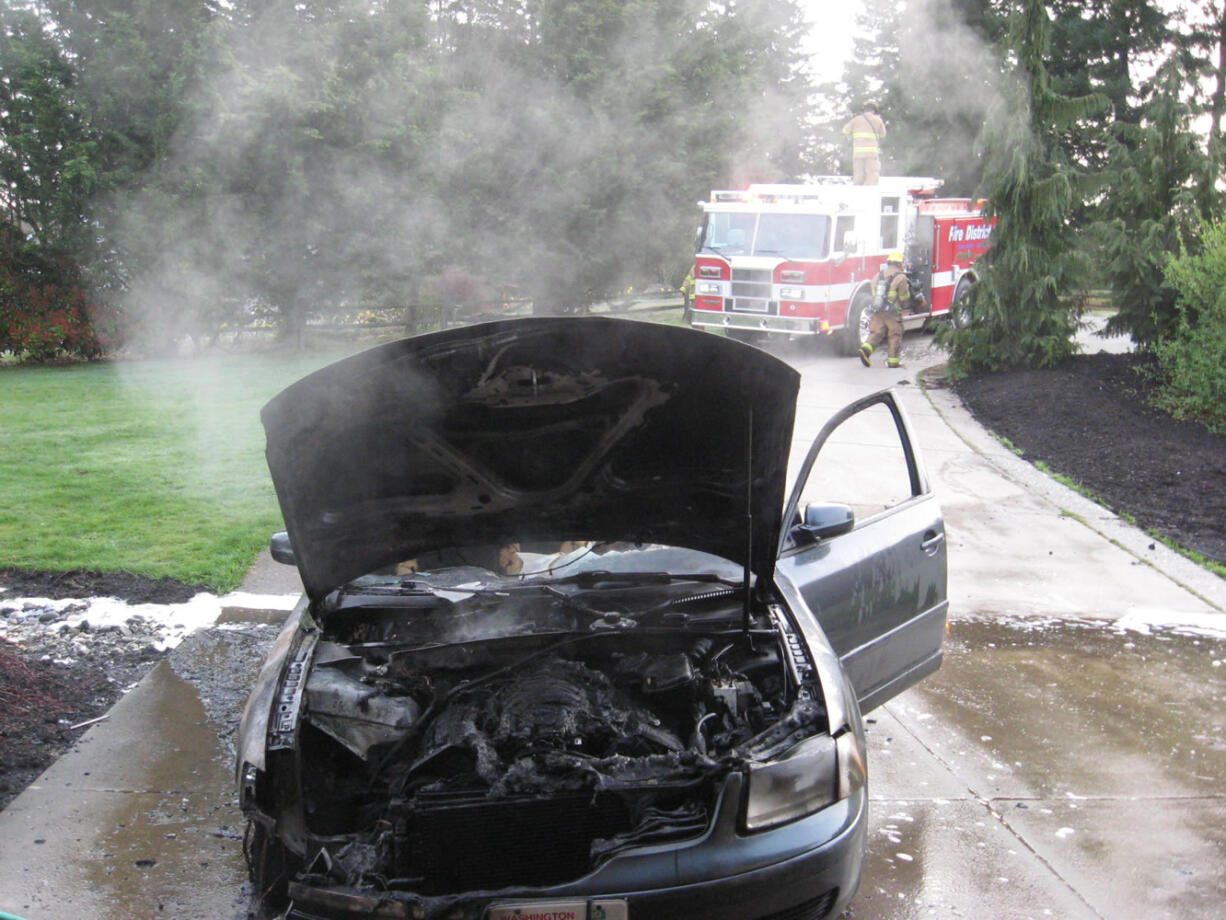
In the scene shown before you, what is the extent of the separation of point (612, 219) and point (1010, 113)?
5.40 metres

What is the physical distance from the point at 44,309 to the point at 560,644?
14.1 metres

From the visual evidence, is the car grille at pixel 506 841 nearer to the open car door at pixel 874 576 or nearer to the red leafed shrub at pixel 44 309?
the open car door at pixel 874 576

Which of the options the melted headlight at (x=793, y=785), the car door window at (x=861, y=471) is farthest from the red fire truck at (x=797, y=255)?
the melted headlight at (x=793, y=785)

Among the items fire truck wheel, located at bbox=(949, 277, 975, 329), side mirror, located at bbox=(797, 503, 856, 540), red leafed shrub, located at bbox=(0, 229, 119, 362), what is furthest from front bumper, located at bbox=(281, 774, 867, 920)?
red leafed shrub, located at bbox=(0, 229, 119, 362)

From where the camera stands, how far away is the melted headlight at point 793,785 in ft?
8.85

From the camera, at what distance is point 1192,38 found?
79.7 feet

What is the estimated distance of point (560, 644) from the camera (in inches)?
134

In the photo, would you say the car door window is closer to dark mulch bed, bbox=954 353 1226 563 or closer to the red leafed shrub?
dark mulch bed, bbox=954 353 1226 563

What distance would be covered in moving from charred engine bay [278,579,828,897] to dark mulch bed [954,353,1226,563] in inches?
196

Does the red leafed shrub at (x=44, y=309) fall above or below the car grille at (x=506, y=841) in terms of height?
above

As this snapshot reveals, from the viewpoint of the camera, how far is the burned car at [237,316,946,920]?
2.63 metres

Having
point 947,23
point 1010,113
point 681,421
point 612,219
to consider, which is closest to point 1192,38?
point 947,23

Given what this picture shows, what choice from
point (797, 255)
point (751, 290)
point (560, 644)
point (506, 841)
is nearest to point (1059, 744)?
point (560, 644)

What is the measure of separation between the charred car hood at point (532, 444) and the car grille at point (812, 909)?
1064mm
